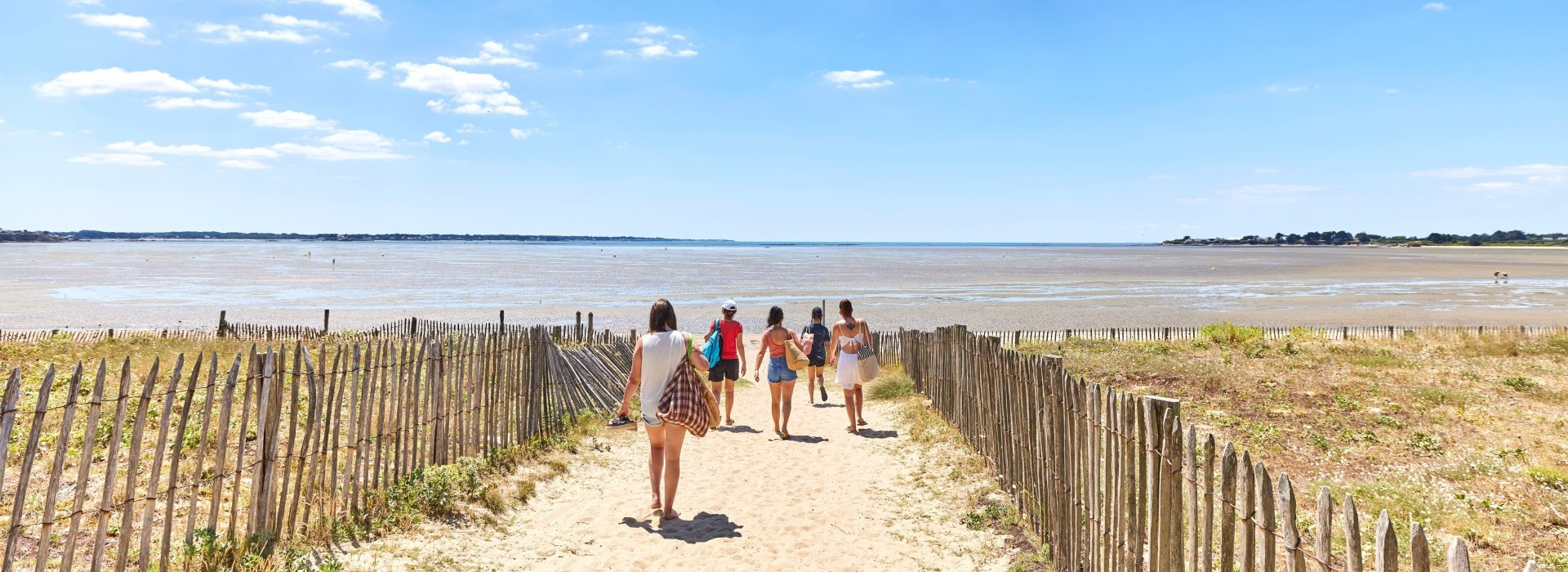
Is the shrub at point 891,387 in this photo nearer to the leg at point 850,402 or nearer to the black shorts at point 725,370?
the leg at point 850,402

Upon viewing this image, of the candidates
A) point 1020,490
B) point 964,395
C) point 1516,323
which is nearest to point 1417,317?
point 1516,323

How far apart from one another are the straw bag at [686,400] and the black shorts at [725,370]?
9.64 feet

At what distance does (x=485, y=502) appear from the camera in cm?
671

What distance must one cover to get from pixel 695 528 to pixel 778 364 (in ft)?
11.0

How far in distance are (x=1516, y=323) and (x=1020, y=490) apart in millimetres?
39157

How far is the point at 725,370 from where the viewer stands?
9.45m

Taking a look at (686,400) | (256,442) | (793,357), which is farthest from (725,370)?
(256,442)

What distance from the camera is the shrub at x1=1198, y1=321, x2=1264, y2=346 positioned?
70.0ft

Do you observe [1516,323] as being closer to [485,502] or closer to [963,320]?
[963,320]

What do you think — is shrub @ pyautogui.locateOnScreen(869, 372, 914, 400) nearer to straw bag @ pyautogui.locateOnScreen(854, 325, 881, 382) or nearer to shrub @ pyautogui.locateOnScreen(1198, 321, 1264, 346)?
straw bag @ pyautogui.locateOnScreen(854, 325, 881, 382)

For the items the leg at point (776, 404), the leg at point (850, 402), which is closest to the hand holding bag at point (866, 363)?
the leg at point (850, 402)

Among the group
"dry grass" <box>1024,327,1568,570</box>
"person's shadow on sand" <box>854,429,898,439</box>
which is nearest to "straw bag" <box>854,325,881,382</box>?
"person's shadow on sand" <box>854,429,898,439</box>

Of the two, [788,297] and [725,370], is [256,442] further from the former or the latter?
[788,297]

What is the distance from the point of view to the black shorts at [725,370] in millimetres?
9391
